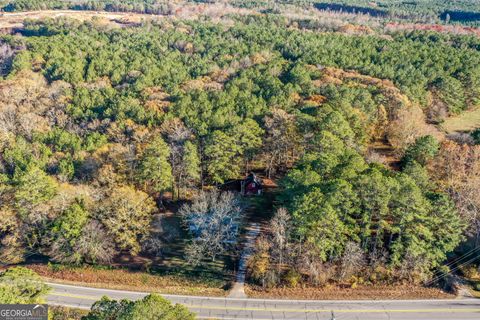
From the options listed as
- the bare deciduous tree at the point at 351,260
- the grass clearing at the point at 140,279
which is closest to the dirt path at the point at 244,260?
the grass clearing at the point at 140,279

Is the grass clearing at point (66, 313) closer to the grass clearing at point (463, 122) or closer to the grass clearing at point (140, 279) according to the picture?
the grass clearing at point (140, 279)

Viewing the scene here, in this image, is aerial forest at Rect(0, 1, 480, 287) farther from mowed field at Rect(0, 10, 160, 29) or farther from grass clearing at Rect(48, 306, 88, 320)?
mowed field at Rect(0, 10, 160, 29)

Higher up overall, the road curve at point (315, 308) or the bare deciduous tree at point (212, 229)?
the bare deciduous tree at point (212, 229)

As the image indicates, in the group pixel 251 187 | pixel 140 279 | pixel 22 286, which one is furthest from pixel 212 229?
pixel 22 286

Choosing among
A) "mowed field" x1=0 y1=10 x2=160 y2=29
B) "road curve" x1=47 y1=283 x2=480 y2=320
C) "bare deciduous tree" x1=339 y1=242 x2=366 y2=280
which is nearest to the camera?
"road curve" x1=47 y1=283 x2=480 y2=320

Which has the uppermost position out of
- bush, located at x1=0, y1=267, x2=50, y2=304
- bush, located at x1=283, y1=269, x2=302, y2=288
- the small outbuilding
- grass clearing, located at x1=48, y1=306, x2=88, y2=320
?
bush, located at x1=0, y1=267, x2=50, y2=304

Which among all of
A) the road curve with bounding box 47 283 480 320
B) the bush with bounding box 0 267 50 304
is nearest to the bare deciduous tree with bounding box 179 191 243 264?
the road curve with bounding box 47 283 480 320

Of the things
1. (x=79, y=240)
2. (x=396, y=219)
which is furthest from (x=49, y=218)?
(x=396, y=219)

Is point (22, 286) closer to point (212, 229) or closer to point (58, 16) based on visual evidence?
point (212, 229)
